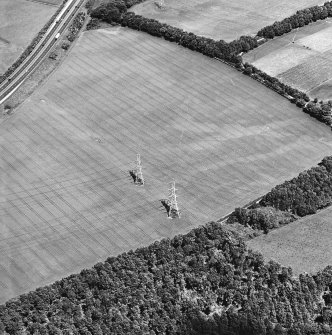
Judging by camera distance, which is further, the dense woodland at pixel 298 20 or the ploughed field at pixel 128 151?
the dense woodland at pixel 298 20

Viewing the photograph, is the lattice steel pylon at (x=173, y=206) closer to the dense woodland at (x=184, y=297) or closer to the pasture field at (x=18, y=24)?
the dense woodland at (x=184, y=297)

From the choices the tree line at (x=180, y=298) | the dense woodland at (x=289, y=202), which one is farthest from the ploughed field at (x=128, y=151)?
the tree line at (x=180, y=298)

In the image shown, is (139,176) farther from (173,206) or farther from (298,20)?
(298,20)

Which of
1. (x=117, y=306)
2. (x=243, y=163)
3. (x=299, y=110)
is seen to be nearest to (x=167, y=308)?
(x=117, y=306)

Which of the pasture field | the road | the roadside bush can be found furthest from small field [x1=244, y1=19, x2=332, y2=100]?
the pasture field

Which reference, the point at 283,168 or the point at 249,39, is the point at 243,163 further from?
the point at 249,39
